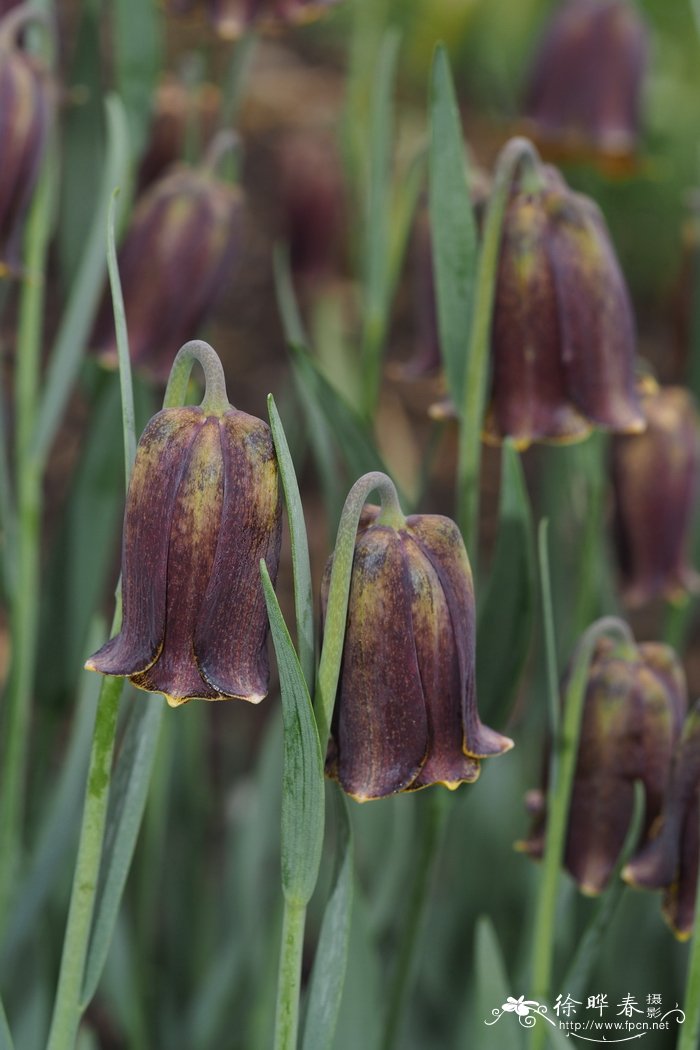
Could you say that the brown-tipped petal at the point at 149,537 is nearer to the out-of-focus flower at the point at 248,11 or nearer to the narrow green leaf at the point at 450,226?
the narrow green leaf at the point at 450,226

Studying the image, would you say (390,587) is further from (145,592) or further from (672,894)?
(672,894)

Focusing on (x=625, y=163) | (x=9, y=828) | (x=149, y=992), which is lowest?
(x=149, y=992)

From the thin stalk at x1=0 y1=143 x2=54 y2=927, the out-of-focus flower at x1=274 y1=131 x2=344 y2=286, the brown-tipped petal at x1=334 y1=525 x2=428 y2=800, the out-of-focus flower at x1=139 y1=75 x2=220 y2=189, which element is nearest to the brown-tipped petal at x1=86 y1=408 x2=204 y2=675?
the brown-tipped petal at x1=334 y1=525 x2=428 y2=800

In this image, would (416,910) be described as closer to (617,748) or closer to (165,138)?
(617,748)

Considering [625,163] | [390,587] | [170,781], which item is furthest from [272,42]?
[390,587]

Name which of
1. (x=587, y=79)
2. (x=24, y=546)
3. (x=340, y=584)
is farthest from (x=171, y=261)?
(x=587, y=79)

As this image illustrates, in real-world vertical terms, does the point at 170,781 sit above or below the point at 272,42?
below

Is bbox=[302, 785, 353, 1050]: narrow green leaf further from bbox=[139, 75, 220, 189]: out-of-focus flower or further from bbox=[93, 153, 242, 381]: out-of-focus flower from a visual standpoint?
bbox=[139, 75, 220, 189]: out-of-focus flower
